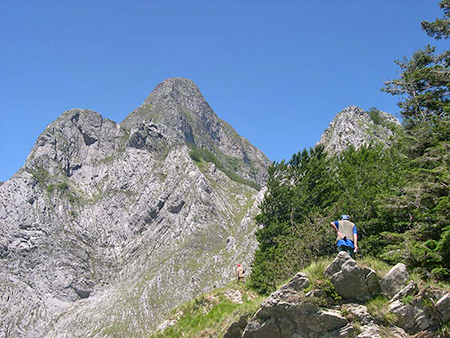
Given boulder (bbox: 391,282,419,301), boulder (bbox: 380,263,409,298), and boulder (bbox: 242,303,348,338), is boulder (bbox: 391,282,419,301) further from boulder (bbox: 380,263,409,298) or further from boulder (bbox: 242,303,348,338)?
boulder (bbox: 242,303,348,338)

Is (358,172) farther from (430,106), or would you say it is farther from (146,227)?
(146,227)

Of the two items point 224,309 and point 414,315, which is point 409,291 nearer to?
point 414,315

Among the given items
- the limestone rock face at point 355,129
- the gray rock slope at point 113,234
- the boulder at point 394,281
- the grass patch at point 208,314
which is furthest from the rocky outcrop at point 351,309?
the gray rock slope at point 113,234

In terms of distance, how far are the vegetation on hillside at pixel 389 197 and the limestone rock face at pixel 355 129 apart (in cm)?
4872

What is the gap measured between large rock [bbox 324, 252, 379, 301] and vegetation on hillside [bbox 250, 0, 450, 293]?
1.91m

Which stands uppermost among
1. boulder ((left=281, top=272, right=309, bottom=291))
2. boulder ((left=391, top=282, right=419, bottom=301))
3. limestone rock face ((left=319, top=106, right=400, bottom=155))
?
limestone rock face ((left=319, top=106, right=400, bottom=155))

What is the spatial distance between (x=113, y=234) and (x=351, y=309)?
147 metres

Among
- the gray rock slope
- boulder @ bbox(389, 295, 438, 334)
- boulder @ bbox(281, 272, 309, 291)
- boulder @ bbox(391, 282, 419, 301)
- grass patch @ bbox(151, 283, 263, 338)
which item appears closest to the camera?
boulder @ bbox(389, 295, 438, 334)

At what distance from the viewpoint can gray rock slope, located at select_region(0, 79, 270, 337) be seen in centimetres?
10975

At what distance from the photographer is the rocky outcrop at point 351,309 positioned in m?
11.2

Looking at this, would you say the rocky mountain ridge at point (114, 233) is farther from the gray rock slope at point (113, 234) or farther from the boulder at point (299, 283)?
the boulder at point (299, 283)

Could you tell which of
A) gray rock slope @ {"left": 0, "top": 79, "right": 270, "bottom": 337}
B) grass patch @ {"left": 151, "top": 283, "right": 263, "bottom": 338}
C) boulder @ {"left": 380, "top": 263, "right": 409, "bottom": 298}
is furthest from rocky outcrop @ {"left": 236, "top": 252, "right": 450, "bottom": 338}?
gray rock slope @ {"left": 0, "top": 79, "right": 270, "bottom": 337}

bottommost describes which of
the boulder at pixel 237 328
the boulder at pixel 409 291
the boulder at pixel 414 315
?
the boulder at pixel 237 328

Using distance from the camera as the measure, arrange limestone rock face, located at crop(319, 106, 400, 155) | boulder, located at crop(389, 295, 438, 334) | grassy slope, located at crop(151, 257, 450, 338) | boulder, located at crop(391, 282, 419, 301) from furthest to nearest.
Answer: limestone rock face, located at crop(319, 106, 400, 155)
grassy slope, located at crop(151, 257, 450, 338)
boulder, located at crop(391, 282, 419, 301)
boulder, located at crop(389, 295, 438, 334)
